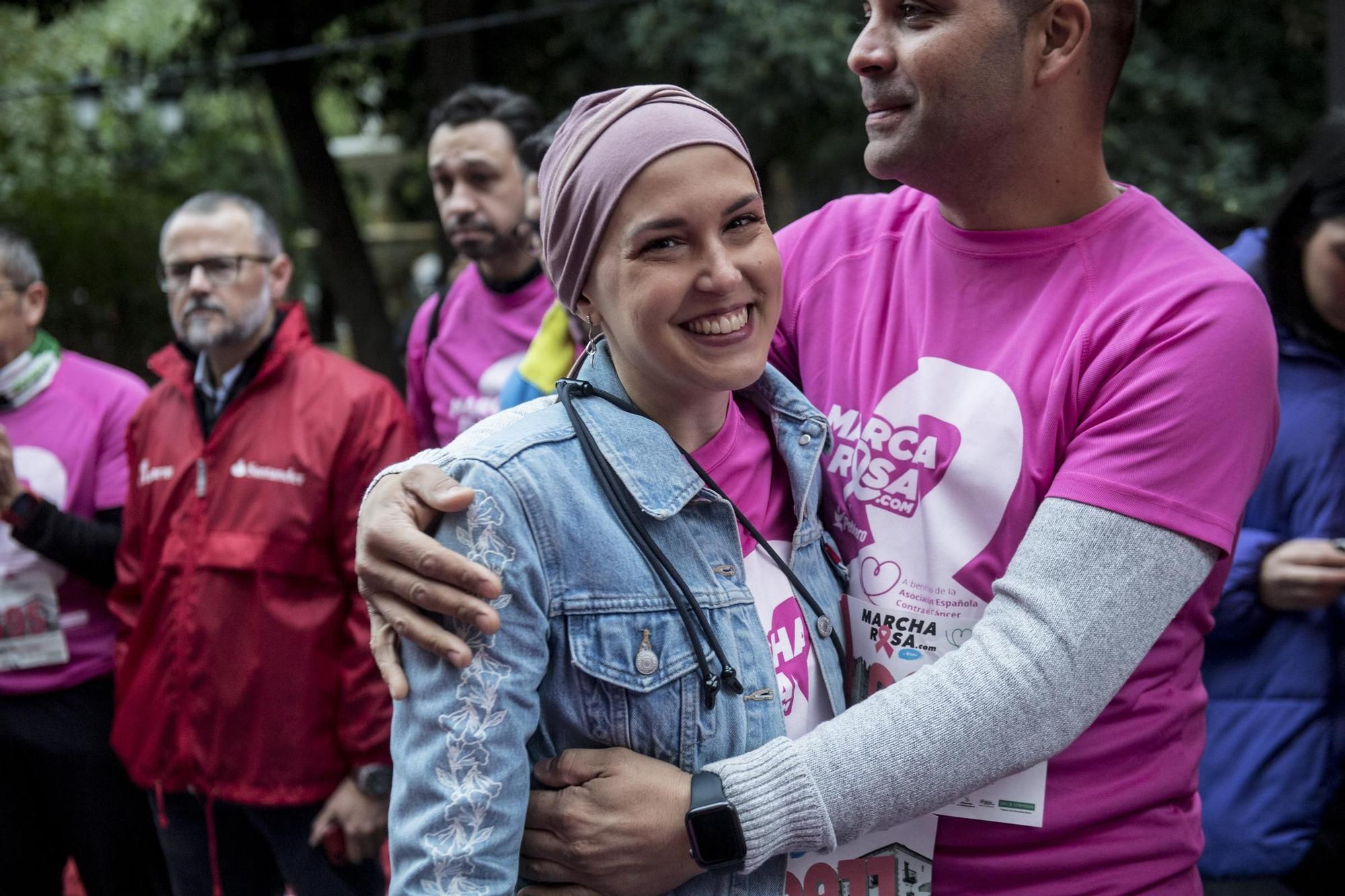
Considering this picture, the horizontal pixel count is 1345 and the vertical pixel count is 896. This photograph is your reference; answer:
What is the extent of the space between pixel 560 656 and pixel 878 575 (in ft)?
1.78

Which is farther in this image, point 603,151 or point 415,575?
point 603,151

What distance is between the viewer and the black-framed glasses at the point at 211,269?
3984 mm

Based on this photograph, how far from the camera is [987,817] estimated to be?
1.87 meters

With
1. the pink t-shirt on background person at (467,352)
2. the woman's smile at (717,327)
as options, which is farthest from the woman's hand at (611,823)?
the pink t-shirt on background person at (467,352)

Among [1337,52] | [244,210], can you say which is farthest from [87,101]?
[1337,52]

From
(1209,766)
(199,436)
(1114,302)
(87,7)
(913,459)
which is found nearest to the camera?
(1114,302)

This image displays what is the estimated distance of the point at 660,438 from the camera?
1.87 m

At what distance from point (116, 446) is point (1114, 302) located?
3.43 metres

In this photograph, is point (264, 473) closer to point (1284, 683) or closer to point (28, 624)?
point (28, 624)

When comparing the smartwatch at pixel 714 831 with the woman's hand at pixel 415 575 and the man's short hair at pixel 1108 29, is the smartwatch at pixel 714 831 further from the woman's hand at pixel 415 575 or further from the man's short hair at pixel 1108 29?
the man's short hair at pixel 1108 29

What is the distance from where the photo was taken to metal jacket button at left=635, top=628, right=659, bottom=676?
68.0 inches

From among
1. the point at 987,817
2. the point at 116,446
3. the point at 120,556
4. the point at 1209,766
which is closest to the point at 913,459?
the point at 987,817

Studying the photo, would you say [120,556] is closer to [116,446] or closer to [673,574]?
[116,446]

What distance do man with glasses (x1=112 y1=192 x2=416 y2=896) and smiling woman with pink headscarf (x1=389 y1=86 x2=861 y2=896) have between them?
1912mm
